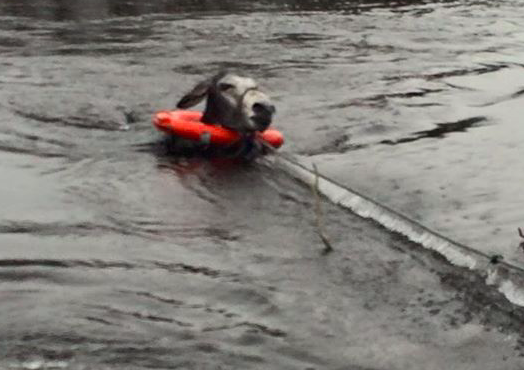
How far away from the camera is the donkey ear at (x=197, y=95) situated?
1096 centimetres

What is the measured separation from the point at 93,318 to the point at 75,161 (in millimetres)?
4210

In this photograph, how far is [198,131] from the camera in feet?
35.1

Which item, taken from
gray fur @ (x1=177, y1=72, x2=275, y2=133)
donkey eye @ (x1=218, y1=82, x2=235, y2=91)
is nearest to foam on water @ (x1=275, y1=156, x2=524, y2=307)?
gray fur @ (x1=177, y1=72, x2=275, y2=133)

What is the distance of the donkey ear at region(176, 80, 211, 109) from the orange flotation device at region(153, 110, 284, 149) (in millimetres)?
159

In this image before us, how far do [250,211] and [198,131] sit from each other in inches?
61.3

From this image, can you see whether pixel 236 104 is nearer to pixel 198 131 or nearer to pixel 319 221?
pixel 198 131

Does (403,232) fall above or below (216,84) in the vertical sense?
below

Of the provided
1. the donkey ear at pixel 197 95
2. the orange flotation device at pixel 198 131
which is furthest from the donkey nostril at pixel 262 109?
the donkey ear at pixel 197 95

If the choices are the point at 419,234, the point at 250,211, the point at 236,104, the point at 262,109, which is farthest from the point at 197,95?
the point at 419,234

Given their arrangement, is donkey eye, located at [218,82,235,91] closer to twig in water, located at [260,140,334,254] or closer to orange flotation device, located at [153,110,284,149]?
orange flotation device, located at [153,110,284,149]

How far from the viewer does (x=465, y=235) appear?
8.88 meters

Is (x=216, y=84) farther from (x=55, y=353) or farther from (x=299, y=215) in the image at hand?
(x=55, y=353)

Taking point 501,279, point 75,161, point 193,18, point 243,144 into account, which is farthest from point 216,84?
point 193,18

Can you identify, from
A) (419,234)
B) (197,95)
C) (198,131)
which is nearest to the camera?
(419,234)
